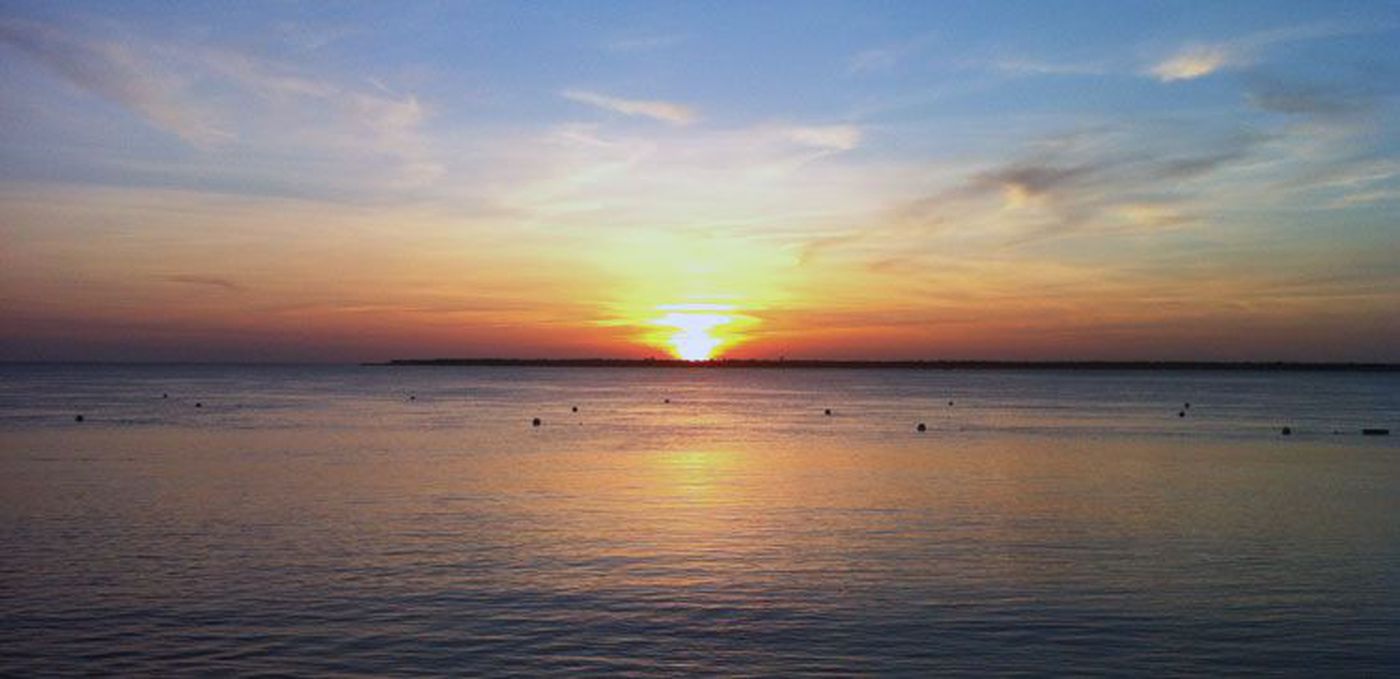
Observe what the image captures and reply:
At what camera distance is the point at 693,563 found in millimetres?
24203

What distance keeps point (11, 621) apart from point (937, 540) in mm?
18317

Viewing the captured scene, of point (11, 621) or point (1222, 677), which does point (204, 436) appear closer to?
point (11, 621)

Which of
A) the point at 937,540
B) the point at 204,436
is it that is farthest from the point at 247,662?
the point at 204,436

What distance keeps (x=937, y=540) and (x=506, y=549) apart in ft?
31.8

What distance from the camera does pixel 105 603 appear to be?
20.0 metres

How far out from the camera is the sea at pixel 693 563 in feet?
56.7

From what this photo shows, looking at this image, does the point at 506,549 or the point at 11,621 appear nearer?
the point at 11,621

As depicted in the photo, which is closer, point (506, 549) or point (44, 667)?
point (44, 667)

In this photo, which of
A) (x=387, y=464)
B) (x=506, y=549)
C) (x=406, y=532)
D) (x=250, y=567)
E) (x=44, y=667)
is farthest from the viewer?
(x=387, y=464)

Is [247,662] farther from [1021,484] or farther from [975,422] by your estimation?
[975,422]

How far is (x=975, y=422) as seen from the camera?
81.8 metres

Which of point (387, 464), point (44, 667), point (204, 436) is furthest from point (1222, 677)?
point (204, 436)

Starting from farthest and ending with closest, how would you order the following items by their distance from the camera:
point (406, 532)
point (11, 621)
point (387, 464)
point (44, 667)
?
point (387, 464)
point (406, 532)
point (11, 621)
point (44, 667)

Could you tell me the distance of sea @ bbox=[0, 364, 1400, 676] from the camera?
17281mm
